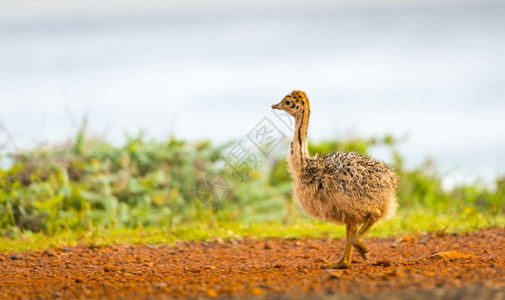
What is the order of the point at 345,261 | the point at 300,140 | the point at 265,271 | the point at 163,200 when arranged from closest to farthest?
the point at 265,271 → the point at 345,261 → the point at 300,140 → the point at 163,200

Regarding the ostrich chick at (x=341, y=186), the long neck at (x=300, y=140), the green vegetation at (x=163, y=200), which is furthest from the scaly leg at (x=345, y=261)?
the green vegetation at (x=163, y=200)

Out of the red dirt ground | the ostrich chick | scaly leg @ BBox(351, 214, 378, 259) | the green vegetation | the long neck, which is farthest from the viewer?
the green vegetation

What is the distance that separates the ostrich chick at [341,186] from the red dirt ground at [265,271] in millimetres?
451

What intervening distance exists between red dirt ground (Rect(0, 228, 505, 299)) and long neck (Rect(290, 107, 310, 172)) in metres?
1.10

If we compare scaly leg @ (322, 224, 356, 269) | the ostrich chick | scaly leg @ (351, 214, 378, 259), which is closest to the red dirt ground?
scaly leg @ (322, 224, 356, 269)

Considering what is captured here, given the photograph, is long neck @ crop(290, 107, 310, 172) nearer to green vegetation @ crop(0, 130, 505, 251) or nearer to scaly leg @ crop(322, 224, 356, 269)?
scaly leg @ crop(322, 224, 356, 269)

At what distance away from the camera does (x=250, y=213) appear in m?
12.4

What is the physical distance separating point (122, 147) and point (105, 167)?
89 centimetres

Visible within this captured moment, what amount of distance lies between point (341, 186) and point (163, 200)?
636cm

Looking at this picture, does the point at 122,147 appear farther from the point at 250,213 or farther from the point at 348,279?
the point at 348,279

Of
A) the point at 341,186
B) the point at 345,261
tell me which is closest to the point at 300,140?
the point at 341,186

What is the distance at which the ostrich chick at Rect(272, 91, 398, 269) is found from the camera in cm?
608

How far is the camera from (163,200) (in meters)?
11.8

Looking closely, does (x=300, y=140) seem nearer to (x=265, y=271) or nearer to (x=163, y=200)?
(x=265, y=271)
